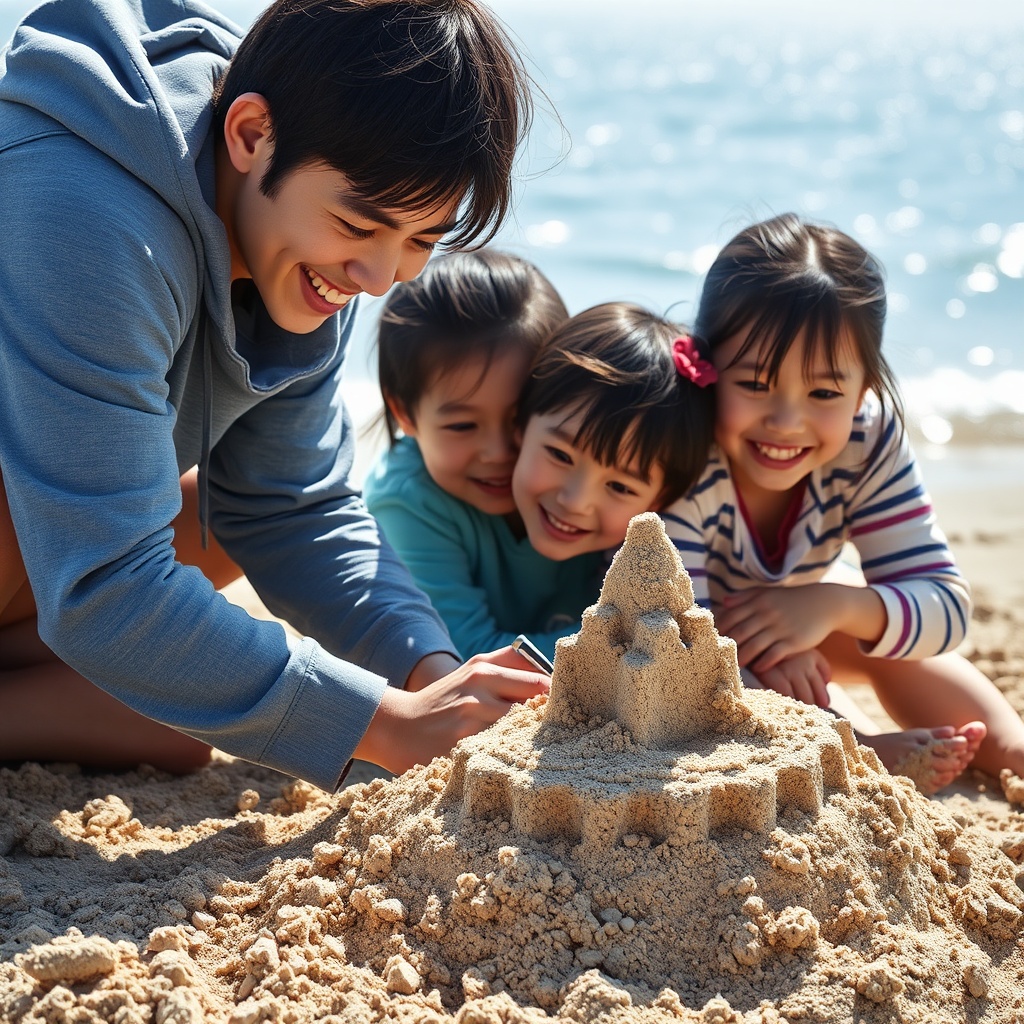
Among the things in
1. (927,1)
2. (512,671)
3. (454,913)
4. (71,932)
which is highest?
(927,1)

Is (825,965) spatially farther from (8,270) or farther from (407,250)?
(8,270)

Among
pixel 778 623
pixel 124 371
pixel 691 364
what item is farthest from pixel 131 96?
pixel 778 623

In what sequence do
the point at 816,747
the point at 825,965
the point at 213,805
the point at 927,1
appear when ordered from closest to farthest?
the point at 825,965
the point at 816,747
the point at 213,805
the point at 927,1

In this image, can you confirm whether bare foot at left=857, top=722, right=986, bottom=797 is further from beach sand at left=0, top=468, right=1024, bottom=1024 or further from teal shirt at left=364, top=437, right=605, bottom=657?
teal shirt at left=364, top=437, right=605, bottom=657

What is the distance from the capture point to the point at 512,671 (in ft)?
6.33

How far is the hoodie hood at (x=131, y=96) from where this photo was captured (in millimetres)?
1885

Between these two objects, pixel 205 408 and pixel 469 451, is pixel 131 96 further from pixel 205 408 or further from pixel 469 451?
pixel 469 451

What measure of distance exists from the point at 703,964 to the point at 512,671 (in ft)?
1.94

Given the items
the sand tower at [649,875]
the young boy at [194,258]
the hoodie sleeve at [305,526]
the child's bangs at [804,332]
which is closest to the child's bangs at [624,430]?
the child's bangs at [804,332]

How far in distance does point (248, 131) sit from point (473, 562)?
1.42 m

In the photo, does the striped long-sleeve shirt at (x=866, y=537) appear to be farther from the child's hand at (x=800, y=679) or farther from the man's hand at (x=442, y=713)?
the man's hand at (x=442, y=713)

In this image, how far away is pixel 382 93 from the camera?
191 cm

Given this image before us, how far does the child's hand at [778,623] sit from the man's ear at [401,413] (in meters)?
0.95

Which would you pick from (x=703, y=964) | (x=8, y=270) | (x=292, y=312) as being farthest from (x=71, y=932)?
(x=292, y=312)
